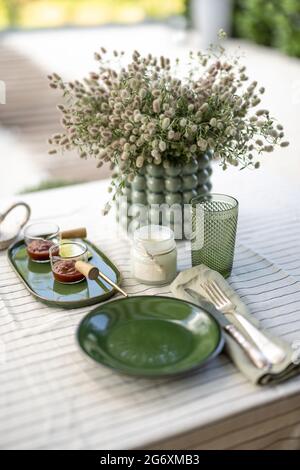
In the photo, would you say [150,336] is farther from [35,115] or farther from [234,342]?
[35,115]

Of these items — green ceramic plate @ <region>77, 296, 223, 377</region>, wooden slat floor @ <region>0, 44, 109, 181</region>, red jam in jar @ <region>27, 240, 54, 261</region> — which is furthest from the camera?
wooden slat floor @ <region>0, 44, 109, 181</region>

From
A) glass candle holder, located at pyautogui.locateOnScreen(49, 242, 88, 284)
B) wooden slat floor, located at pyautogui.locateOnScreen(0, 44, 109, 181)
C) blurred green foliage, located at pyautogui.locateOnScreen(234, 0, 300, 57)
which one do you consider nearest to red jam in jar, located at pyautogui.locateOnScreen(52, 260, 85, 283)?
glass candle holder, located at pyautogui.locateOnScreen(49, 242, 88, 284)

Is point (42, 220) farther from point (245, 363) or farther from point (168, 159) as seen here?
point (245, 363)

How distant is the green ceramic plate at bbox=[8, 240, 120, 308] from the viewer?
118 cm

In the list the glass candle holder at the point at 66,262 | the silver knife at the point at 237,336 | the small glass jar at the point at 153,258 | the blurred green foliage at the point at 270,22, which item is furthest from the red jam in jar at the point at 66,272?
the blurred green foliage at the point at 270,22

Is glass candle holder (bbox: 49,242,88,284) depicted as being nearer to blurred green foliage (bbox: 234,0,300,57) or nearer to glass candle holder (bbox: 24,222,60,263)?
glass candle holder (bbox: 24,222,60,263)

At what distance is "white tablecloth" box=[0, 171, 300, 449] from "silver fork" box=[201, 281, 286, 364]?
0.16 ft

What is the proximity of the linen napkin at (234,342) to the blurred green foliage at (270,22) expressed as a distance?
2.93m

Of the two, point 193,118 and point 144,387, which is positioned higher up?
point 193,118

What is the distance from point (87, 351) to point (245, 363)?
0.26 metres

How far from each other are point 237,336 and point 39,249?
528 millimetres

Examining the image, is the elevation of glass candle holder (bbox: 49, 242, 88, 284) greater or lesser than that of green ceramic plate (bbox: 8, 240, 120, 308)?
greater
